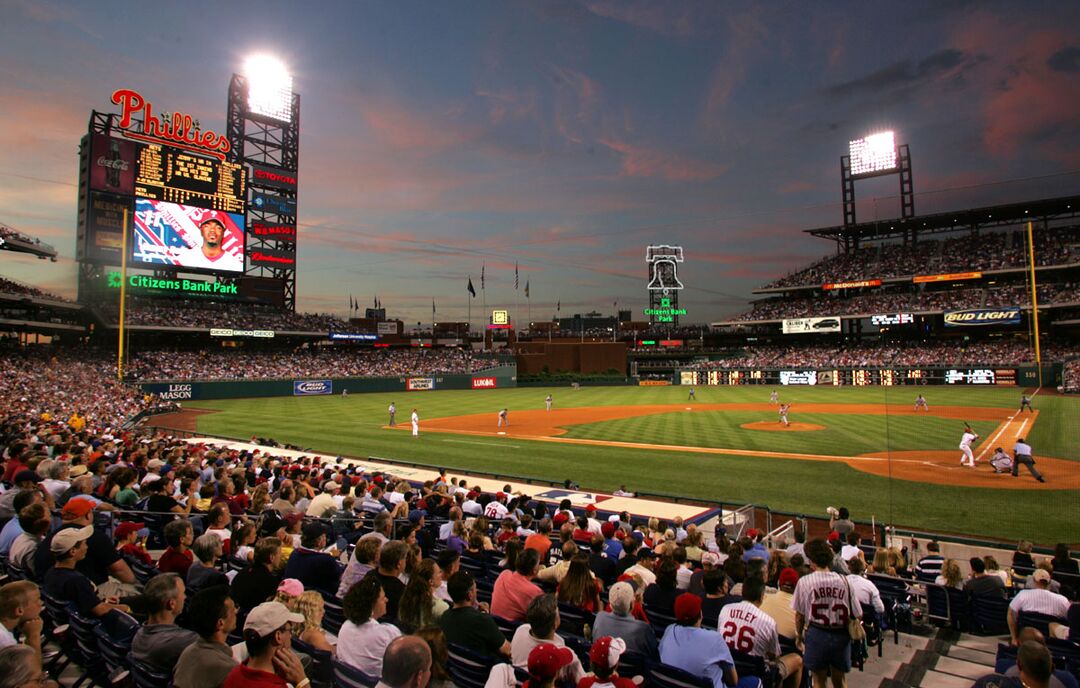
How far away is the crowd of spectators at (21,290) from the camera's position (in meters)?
40.7

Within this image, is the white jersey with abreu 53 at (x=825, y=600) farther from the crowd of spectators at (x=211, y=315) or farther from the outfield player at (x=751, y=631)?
→ the crowd of spectators at (x=211, y=315)

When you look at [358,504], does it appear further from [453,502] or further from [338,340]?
[338,340]

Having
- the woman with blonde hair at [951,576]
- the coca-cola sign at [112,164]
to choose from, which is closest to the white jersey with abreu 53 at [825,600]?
the woman with blonde hair at [951,576]

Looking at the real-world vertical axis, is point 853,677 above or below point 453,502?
below

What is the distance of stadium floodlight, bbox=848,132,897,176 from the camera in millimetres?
75188

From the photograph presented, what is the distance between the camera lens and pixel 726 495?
58.2 ft

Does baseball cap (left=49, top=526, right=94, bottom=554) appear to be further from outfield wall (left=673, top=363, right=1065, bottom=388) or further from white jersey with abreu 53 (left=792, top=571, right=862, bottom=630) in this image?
outfield wall (left=673, top=363, right=1065, bottom=388)

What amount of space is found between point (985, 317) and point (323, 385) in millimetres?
62080

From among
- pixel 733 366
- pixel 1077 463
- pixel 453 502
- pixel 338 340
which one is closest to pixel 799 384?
pixel 733 366

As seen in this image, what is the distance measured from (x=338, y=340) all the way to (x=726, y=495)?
62943 millimetres

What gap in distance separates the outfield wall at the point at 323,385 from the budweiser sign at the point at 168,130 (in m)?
21.6

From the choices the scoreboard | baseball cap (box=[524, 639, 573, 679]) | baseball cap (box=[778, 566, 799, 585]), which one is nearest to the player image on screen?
the scoreboard

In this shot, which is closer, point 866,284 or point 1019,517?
point 1019,517

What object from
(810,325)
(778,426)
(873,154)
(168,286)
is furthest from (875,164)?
(168,286)
